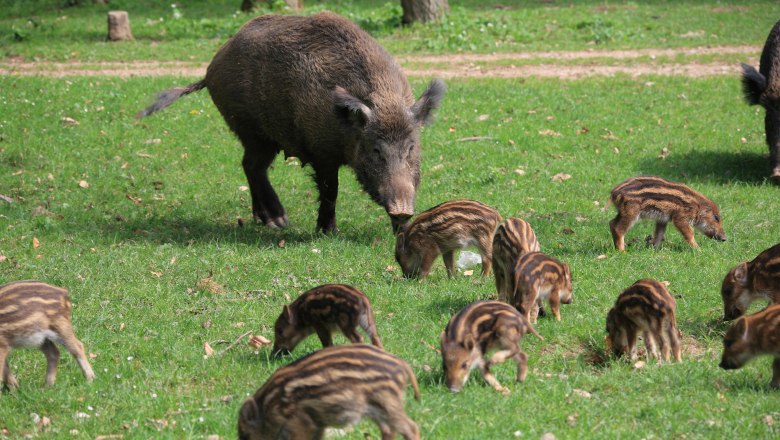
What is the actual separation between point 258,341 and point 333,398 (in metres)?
2.52

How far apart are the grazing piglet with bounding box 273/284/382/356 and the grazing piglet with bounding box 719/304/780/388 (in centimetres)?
241

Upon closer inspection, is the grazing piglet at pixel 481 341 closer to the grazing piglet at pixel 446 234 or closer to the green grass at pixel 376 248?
the green grass at pixel 376 248

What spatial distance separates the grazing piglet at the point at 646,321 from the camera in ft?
22.7

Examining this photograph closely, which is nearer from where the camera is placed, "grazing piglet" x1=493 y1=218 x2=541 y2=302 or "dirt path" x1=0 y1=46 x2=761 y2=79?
"grazing piglet" x1=493 y1=218 x2=541 y2=302

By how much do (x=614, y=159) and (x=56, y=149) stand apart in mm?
8307

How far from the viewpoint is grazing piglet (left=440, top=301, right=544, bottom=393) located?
6.29 metres

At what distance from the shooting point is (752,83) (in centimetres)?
1359

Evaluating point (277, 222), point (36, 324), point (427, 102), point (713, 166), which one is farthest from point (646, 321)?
point (713, 166)

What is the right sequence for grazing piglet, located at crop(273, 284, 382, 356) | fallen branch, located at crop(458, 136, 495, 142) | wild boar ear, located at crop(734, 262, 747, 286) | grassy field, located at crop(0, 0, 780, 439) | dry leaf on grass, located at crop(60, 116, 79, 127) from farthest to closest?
1. dry leaf on grass, located at crop(60, 116, 79, 127)
2. fallen branch, located at crop(458, 136, 495, 142)
3. wild boar ear, located at crop(734, 262, 747, 286)
4. grazing piglet, located at crop(273, 284, 382, 356)
5. grassy field, located at crop(0, 0, 780, 439)

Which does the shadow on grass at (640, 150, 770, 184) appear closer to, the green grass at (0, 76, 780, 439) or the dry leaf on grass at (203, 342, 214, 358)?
the green grass at (0, 76, 780, 439)

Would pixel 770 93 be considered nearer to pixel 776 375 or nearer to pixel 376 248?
pixel 376 248

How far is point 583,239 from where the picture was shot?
10609 millimetres

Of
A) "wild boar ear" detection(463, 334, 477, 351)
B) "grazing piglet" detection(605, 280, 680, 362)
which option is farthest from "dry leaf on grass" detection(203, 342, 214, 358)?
"grazing piglet" detection(605, 280, 680, 362)

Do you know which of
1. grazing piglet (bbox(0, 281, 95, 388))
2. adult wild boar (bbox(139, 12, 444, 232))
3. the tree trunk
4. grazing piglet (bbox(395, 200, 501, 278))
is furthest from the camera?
the tree trunk
